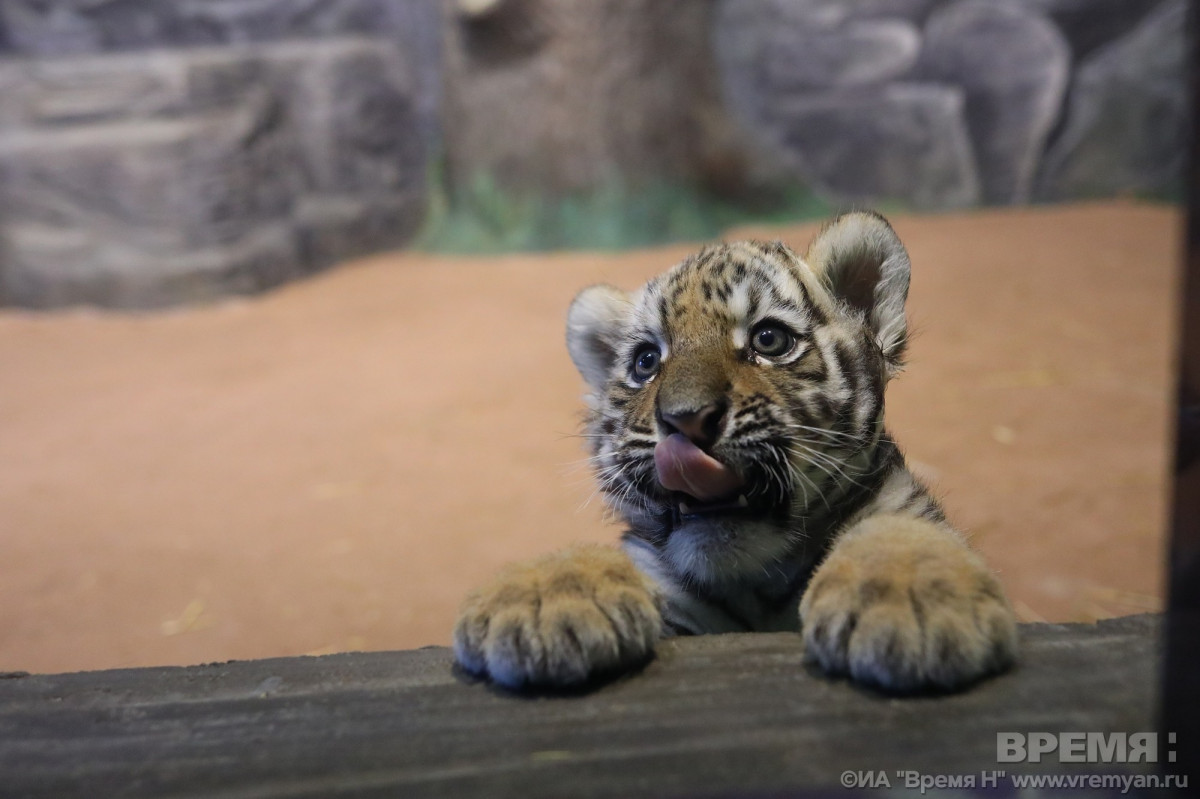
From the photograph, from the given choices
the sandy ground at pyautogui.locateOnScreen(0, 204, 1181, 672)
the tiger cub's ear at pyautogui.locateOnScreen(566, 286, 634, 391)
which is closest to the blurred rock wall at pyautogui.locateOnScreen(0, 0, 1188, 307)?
the sandy ground at pyautogui.locateOnScreen(0, 204, 1181, 672)

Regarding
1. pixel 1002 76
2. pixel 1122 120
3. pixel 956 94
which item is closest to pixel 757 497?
pixel 956 94

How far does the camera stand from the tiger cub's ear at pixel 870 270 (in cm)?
210

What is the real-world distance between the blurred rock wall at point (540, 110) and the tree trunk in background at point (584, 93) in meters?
0.02

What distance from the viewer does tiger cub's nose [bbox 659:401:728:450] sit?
1.74 m

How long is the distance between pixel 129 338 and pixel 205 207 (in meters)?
1.68

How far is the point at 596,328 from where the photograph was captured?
2.36 meters

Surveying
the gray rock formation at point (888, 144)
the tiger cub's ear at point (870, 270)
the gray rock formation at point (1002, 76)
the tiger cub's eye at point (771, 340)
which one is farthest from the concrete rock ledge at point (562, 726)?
the gray rock formation at point (1002, 76)

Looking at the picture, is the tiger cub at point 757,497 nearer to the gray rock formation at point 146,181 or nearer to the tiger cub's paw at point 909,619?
the tiger cub's paw at point 909,619

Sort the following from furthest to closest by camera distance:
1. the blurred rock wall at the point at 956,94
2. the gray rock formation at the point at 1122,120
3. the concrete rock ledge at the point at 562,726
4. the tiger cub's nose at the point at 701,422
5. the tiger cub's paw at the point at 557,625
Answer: the blurred rock wall at the point at 956,94 < the gray rock formation at the point at 1122,120 < the tiger cub's nose at the point at 701,422 < the tiger cub's paw at the point at 557,625 < the concrete rock ledge at the point at 562,726

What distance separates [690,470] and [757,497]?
201mm

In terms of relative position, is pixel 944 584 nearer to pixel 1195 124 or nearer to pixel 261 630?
pixel 1195 124

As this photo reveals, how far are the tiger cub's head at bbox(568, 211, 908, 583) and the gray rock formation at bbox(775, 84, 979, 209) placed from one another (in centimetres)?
687

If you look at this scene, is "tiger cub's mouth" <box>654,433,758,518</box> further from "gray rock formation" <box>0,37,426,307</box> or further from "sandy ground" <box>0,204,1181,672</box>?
"gray rock formation" <box>0,37,426,307</box>

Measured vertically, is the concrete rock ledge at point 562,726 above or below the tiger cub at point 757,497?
below
